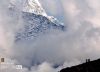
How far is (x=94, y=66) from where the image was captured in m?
81.9

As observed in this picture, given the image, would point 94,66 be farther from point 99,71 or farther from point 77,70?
point 77,70

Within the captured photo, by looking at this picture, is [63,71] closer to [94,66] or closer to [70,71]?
[70,71]

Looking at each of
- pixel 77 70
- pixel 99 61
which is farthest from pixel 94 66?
pixel 77 70

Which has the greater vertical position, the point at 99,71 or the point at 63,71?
the point at 63,71

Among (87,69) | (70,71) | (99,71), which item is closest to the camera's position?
(99,71)

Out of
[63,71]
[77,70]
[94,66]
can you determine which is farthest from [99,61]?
[63,71]

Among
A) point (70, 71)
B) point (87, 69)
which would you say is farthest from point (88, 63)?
point (70, 71)

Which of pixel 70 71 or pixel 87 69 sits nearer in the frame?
pixel 87 69

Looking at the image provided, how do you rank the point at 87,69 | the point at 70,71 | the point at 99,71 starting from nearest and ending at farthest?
the point at 99,71 → the point at 87,69 → the point at 70,71

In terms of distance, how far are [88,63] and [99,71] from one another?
5198 mm

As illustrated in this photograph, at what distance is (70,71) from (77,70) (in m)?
4.47

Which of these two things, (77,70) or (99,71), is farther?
(77,70)

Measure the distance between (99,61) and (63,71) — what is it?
65.1 ft

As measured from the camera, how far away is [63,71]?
9838 cm
